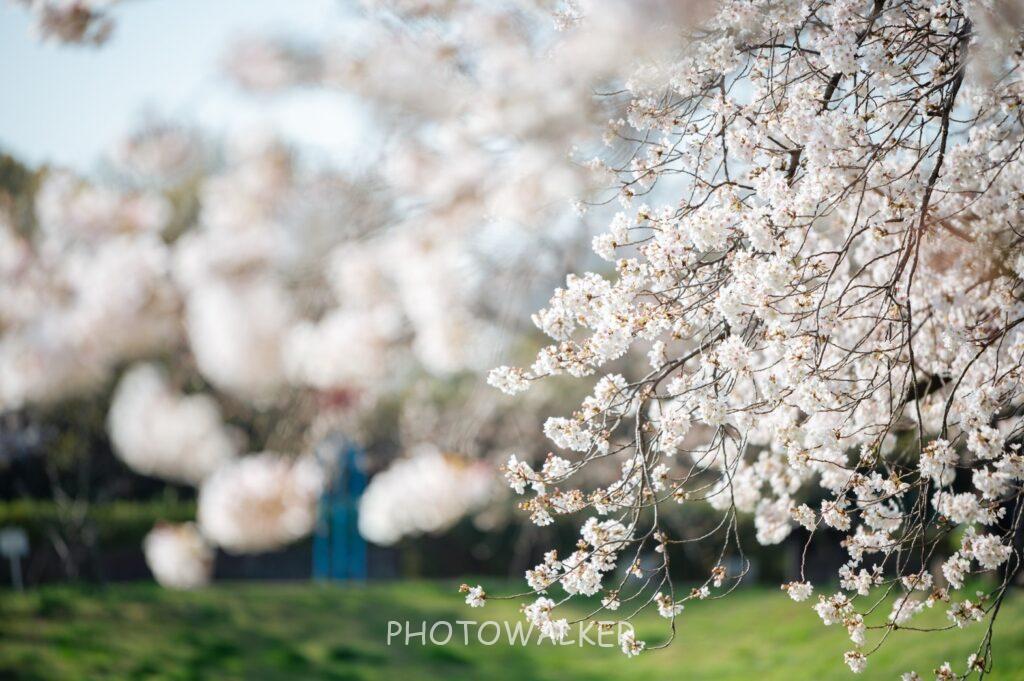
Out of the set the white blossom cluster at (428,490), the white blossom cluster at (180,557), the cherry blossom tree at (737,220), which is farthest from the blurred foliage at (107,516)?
the cherry blossom tree at (737,220)

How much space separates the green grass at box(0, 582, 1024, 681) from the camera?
695 centimetres

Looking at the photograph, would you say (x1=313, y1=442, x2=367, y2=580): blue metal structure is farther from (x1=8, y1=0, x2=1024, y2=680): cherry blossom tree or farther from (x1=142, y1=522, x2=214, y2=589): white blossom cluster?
(x1=8, y1=0, x2=1024, y2=680): cherry blossom tree

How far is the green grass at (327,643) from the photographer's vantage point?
695 cm

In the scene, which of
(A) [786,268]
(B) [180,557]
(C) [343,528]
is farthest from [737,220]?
(C) [343,528]

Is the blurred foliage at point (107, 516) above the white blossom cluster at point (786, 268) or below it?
above

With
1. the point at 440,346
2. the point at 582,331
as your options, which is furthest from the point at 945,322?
the point at 582,331

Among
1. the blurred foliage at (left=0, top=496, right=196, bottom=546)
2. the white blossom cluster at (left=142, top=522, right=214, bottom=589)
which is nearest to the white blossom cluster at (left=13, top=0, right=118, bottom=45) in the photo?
the white blossom cluster at (left=142, top=522, right=214, bottom=589)

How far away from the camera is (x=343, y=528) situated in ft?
36.4

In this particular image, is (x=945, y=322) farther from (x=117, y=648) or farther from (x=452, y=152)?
(x=117, y=648)

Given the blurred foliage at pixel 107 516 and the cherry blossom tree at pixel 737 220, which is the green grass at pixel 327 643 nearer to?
the blurred foliage at pixel 107 516

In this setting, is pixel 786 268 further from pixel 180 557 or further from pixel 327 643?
pixel 180 557

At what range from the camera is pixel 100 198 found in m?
3.37

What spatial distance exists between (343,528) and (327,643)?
310cm

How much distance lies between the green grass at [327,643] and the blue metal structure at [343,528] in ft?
5.24
